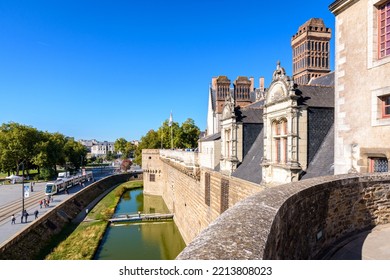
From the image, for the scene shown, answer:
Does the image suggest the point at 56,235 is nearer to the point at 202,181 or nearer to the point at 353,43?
the point at 202,181

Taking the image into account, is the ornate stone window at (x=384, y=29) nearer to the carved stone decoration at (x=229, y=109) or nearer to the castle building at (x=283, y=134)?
the castle building at (x=283, y=134)

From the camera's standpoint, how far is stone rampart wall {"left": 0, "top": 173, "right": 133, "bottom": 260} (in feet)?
56.0

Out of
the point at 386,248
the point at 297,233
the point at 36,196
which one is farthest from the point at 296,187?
the point at 36,196

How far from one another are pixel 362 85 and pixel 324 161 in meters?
2.79

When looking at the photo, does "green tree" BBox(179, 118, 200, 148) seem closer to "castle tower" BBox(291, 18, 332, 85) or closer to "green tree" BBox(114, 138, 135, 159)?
"castle tower" BBox(291, 18, 332, 85)

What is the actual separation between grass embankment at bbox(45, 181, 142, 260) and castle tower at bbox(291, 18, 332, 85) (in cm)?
1970

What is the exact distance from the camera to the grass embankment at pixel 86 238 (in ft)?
63.3

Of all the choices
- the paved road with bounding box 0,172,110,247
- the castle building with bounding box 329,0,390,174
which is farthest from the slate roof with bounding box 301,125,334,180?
the paved road with bounding box 0,172,110,247

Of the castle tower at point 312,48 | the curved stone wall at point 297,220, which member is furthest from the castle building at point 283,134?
the curved stone wall at point 297,220

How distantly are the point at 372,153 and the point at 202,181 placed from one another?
39.7 feet

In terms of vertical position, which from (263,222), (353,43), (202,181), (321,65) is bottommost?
(202,181)

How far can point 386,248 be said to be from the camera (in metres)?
5.18

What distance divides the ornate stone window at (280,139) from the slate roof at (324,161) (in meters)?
1.03

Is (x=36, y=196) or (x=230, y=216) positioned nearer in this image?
(x=230, y=216)
